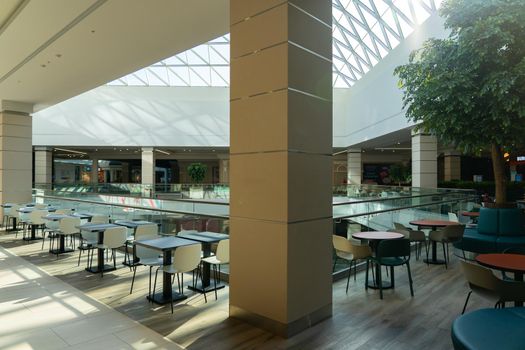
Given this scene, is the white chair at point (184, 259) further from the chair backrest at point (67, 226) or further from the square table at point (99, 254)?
the chair backrest at point (67, 226)

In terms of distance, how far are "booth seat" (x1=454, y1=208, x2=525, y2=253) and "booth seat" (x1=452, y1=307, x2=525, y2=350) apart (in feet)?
13.9

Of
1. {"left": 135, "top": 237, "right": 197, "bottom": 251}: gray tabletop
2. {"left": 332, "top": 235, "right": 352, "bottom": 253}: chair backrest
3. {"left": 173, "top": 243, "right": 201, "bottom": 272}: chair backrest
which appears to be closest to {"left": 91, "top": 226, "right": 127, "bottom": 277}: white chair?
{"left": 135, "top": 237, "right": 197, "bottom": 251}: gray tabletop

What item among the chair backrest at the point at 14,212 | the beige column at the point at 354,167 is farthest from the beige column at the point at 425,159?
the chair backrest at the point at 14,212

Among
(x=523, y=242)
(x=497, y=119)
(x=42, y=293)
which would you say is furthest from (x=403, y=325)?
(x=42, y=293)

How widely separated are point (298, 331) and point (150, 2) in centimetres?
→ 505

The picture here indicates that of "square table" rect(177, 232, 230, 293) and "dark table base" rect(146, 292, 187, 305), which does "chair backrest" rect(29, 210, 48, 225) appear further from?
"dark table base" rect(146, 292, 187, 305)

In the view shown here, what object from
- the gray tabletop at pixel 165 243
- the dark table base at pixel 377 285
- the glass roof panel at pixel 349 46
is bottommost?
the dark table base at pixel 377 285

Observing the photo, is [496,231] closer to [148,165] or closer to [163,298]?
[163,298]

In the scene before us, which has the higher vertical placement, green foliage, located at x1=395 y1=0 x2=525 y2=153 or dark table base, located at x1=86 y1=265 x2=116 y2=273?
green foliage, located at x1=395 y1=0 x2=525 y2=153

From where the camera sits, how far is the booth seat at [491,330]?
77.9 inches

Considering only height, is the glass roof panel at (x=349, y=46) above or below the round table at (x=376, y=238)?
above

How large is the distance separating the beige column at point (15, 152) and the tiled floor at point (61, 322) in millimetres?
8668

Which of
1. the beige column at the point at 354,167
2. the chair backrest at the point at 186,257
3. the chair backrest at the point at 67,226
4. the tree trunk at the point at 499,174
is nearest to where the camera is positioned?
the chair backrest at the point at 186,257

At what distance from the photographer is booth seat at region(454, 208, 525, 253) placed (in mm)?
6170
